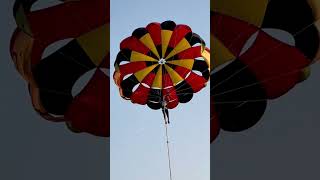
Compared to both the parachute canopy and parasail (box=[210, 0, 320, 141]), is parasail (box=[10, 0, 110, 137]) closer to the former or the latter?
the parachute canopy

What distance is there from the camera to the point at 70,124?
364 inches

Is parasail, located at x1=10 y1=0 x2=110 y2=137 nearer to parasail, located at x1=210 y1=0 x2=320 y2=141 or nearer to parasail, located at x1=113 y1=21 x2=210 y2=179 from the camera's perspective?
parasail, located at x1=113 y1=21 x2=210 y2=179

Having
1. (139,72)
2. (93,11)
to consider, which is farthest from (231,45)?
(93,11)

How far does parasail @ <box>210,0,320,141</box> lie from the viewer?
8.79m

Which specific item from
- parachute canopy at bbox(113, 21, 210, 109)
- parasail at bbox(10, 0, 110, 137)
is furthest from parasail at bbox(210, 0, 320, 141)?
parasail at bbox(10, 0, 110, 137)

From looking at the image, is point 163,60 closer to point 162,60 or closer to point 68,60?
point 162,60

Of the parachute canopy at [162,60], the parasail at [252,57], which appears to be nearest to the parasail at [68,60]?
the parachute canopy at [162,60]

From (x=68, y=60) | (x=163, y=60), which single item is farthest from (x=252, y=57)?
(x=68, y=60)

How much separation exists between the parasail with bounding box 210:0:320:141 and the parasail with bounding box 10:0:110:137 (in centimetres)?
149

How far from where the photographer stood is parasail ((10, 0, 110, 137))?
8.78 m

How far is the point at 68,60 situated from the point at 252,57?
7.85ft

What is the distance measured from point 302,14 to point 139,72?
2232 millimetres

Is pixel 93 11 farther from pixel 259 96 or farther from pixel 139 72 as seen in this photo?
pixel 259 96

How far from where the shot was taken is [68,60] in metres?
9.10
